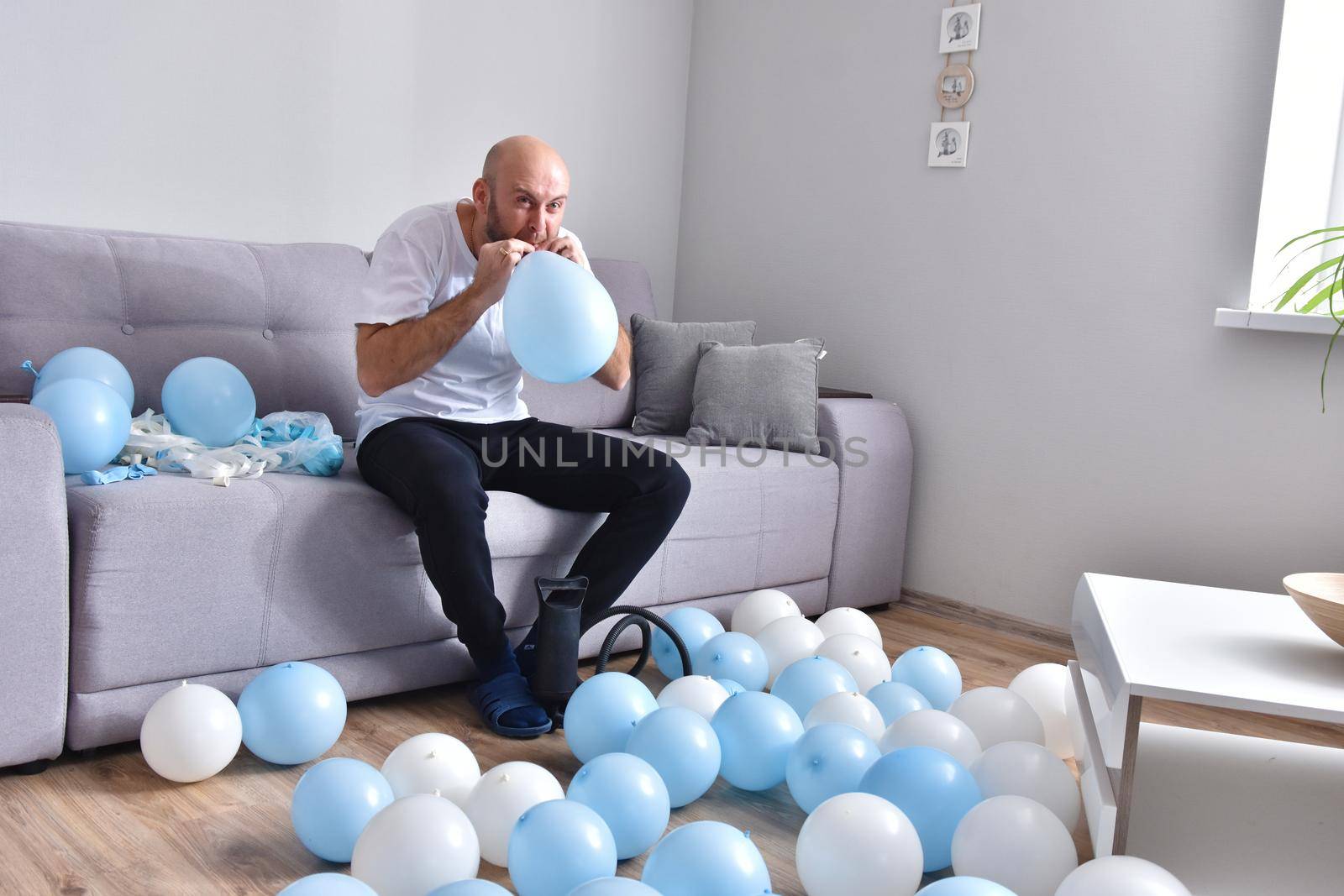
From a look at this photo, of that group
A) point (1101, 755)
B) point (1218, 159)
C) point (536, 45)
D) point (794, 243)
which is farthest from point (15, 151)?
point (1218, 159)

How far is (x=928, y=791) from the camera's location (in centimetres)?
151

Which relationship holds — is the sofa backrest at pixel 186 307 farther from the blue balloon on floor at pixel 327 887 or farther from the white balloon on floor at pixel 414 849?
the blue balloon on floor at pixel 327 887

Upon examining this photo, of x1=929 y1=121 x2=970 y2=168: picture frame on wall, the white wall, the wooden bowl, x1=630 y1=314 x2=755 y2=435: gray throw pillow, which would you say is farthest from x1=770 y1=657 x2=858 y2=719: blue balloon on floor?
the white wall

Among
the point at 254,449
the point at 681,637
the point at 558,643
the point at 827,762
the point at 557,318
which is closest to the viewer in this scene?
the point at 827,762

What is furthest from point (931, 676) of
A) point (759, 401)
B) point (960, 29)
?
point (960, 29)

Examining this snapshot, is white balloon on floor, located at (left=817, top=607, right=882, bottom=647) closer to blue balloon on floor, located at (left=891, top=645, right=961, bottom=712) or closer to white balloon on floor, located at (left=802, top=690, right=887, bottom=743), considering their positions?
blue balloon on floor, located at (left=891, top=645, right=961, bottom=712)

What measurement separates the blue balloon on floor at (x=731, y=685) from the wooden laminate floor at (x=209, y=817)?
0.18 m

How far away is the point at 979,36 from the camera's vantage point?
300 centimetres

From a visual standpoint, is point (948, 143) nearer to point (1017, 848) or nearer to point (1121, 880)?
point (1017, 848)

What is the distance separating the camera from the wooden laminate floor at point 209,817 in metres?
1.43

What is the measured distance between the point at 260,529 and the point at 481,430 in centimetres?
50

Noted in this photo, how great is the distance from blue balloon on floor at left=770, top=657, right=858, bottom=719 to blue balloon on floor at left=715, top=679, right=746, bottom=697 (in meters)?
0.07

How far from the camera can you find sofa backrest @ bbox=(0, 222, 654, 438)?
85.4 inches

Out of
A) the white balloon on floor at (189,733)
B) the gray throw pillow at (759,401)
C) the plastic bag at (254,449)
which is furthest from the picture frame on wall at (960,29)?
the white balloon on floor at (189,733)
